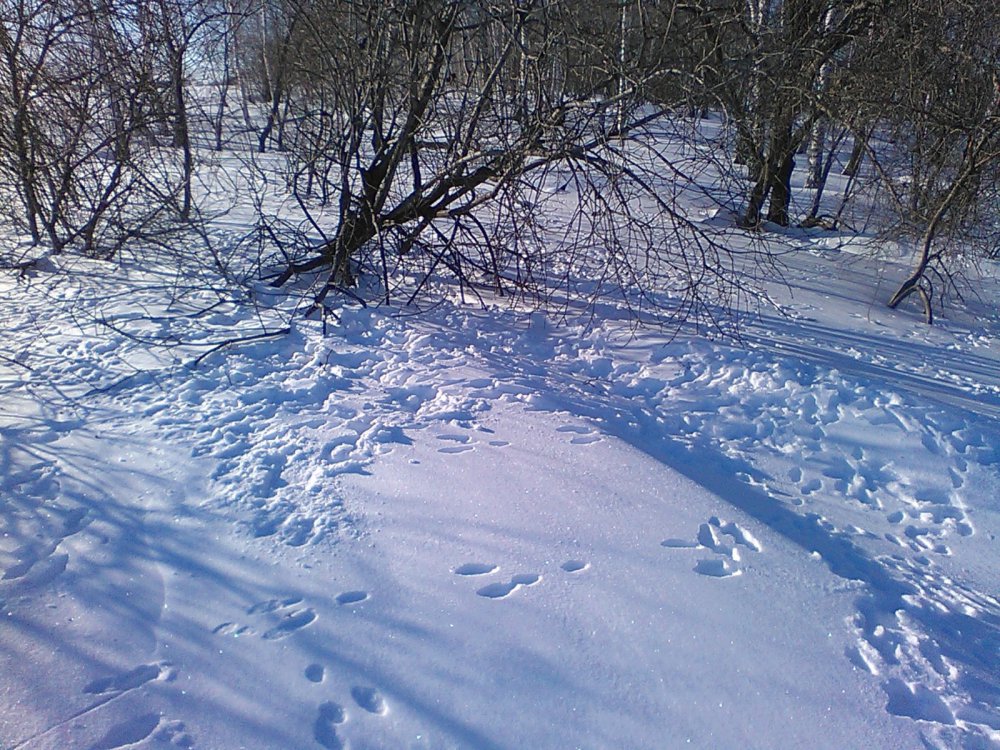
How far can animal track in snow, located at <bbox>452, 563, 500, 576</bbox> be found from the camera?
2787 millimetres

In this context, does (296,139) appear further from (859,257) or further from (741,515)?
(859,257)

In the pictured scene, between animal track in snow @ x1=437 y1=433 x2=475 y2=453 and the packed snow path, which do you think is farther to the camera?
animal track in snow @ x1=437 y1=433 x2=475 y2=453

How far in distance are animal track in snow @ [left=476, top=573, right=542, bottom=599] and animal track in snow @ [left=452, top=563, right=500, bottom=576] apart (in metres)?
0.09

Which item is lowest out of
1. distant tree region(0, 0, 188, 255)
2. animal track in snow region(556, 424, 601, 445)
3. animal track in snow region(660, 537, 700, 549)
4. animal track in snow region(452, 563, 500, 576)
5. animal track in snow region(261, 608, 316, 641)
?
animal track in snow region(261, 608, 316, 641)

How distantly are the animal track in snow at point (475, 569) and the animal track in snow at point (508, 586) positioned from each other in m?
0.09

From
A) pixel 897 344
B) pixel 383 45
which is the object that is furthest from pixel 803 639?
pixel 383 45

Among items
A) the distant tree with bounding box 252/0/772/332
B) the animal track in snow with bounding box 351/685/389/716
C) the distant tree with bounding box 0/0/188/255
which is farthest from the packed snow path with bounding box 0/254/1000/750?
the distant tree with bounding box 0/0/188/255

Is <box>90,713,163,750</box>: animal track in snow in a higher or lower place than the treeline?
lower

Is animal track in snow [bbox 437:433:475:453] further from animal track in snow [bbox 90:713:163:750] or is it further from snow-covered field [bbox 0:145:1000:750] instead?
animal track in snow [bbox 90:713:163:750]

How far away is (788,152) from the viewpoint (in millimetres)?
9906

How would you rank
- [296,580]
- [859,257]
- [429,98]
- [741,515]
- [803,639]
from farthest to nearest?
[859,257] < [429,98] < [741,515] < [296,580] < [803,639]

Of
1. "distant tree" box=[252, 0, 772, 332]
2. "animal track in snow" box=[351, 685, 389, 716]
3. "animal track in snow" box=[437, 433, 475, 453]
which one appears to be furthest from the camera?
"distant tree" box=[252, 0, 772, 332]

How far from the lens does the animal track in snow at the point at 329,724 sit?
6.74ft

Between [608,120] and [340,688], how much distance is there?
510 cm
